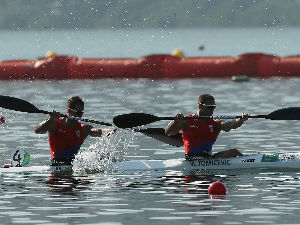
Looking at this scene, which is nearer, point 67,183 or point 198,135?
point 67,183

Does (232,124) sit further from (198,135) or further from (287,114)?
(287,114)

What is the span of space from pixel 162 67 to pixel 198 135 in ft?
129

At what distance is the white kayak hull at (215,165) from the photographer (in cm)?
2523

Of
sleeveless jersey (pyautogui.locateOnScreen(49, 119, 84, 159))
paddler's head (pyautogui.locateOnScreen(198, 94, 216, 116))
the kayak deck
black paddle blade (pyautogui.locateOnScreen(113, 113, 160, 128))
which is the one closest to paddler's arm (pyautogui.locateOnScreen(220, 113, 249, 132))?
paddler's head (pyautogui.locateOnScreen(198, 94, 216, 116))

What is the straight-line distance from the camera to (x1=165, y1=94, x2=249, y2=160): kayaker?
2517 cm

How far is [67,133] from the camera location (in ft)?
82.7

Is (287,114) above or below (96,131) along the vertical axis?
above

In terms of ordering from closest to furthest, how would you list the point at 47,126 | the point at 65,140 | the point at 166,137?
the point at 47,126 → the point at 65,140 → the point at 166,137

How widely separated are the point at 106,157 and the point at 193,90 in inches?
1175

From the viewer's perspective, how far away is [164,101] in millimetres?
48125

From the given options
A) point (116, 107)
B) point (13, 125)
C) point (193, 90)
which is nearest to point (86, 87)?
point (193, 90)

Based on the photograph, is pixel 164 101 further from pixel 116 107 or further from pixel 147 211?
pixel 147 211

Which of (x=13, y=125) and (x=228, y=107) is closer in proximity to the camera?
(x=13, y=125)

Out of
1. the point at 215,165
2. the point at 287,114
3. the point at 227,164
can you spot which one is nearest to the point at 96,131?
the point at 215,165
